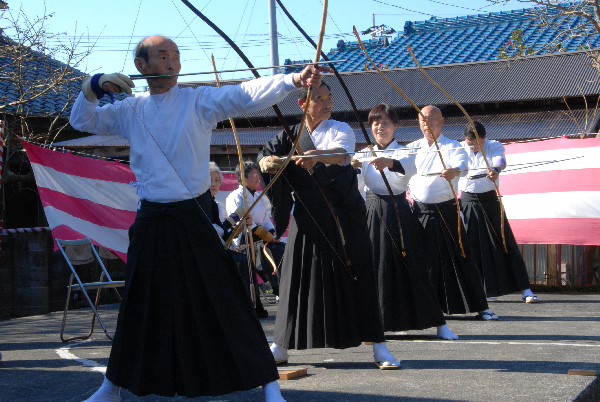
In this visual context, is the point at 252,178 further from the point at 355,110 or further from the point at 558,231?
the point at 558,231

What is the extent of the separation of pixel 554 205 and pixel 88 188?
5.61m

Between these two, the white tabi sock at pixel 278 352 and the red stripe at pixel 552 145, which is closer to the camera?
the white tabi sock at pixel 278 352

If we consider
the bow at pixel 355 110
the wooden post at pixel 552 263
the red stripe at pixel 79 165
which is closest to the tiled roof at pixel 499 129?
the wooden post at pixel 552 263

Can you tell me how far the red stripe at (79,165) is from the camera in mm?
6176

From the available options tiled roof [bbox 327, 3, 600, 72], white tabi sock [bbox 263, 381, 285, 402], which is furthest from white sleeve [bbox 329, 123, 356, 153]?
tiled roof [bbox 327, 3, 600, 72]

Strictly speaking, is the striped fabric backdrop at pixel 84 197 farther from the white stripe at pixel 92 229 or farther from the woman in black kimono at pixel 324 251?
the woman in black kimono at pixel 324 251

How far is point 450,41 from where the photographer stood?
21766 millimetres

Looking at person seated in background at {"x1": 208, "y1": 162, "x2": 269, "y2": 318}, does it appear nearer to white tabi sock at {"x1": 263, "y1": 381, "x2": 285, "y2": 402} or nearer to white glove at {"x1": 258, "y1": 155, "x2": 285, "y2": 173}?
white glove at {"x1": 258, "y1": 155, "x2": 285, "y2": 173}

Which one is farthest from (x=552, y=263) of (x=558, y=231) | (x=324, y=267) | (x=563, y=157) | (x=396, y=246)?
(x=324, y=267)

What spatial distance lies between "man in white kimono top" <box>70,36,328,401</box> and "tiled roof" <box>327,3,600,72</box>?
17368 mm

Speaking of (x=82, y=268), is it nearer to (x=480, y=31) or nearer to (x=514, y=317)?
(x=514, y=317)

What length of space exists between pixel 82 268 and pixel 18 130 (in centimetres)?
244

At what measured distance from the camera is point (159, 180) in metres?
2.76

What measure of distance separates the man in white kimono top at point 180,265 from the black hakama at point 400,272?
6.37 ft
